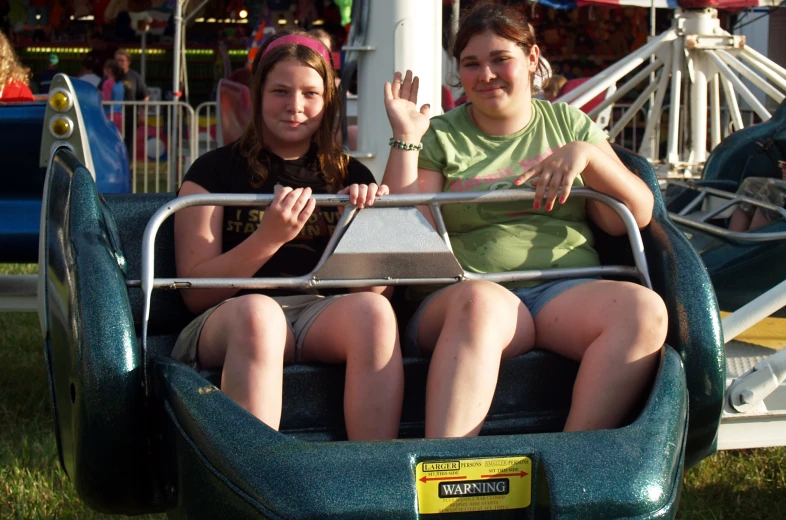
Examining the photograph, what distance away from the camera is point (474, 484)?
1.63m

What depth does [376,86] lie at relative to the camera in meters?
4.64

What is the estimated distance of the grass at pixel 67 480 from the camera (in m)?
2.71

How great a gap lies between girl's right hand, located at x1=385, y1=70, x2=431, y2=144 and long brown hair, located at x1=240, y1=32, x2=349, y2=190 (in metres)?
0.16

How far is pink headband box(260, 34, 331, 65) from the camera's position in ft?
7.67

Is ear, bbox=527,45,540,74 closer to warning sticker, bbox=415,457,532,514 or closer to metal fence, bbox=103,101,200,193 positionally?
warning sticker, bbox=415,457,532,514

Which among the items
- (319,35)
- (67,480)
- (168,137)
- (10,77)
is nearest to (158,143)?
(168,137)

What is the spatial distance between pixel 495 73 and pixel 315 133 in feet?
1.58

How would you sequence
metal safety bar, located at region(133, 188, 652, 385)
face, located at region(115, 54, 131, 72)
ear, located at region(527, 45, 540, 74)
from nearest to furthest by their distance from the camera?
1. metal safety bar, located at region(133, 188, 652, 385)
2. ear, located at region(527, 45, 540, 74)
3. face, located at region(115, 54, 131, 72)

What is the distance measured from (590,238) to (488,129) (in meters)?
0.39

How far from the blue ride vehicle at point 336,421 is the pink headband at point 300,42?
0.52m

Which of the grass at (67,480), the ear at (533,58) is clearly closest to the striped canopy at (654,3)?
the grass at (67,480)

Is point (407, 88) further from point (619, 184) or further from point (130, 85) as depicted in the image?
point (130, 85)

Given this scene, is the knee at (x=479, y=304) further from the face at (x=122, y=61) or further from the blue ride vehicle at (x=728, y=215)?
the face at (x=122, y=61)

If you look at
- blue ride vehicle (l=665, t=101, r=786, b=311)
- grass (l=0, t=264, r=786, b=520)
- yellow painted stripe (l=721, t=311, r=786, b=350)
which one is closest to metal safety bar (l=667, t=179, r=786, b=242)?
blue ride vehicle (l=665, t=101, r=786, b=311)
